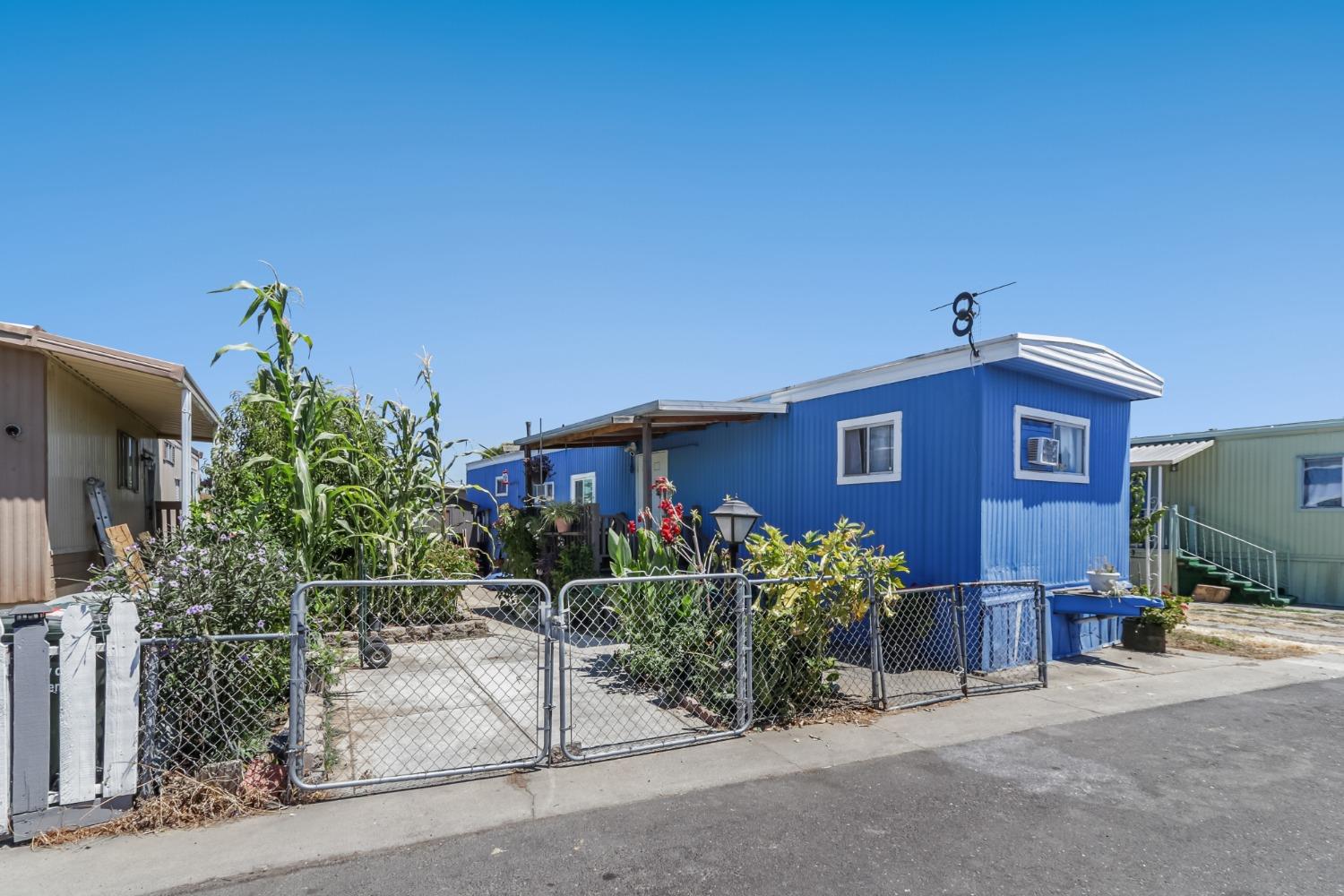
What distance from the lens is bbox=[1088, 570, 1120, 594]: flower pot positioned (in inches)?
322

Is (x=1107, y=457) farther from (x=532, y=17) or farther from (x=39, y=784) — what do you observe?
(x=39, y=784)

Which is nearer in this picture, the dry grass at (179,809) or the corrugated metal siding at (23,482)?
the dry grass at (179,809)

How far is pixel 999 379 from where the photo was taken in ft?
24.9

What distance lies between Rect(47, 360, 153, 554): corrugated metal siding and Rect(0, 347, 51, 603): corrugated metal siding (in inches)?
4.5

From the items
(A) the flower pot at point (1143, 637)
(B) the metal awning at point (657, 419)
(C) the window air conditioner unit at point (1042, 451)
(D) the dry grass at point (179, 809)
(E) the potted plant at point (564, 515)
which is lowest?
(A) the flower pot at point (1143, 637)

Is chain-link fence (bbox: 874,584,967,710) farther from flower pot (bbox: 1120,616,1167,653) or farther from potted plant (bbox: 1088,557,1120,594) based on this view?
flower pot (bbox: 1120,616,1167,653)

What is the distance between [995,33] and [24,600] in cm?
1176

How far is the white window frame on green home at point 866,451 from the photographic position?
8227 millimetres

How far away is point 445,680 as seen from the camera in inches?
257

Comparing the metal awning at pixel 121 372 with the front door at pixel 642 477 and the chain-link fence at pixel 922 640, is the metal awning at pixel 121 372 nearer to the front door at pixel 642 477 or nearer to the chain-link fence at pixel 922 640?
the front door at pixel 642 477

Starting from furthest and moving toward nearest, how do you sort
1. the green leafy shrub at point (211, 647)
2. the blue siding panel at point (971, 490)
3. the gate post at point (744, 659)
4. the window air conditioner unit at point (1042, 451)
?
1. the window air conditioner unit at point (1042, 451)
2. the blue siding panel at point (971, 490)
3. the gate post at point (744, 659)
4. the green leafy shrub at point (211, 647)

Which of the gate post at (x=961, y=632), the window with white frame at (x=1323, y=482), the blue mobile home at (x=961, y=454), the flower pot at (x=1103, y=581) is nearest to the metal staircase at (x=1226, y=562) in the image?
the window with white frame at (x=1323, y=482)

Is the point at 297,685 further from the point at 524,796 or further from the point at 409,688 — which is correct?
the point at 409,688

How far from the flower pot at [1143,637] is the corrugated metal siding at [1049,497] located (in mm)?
701
